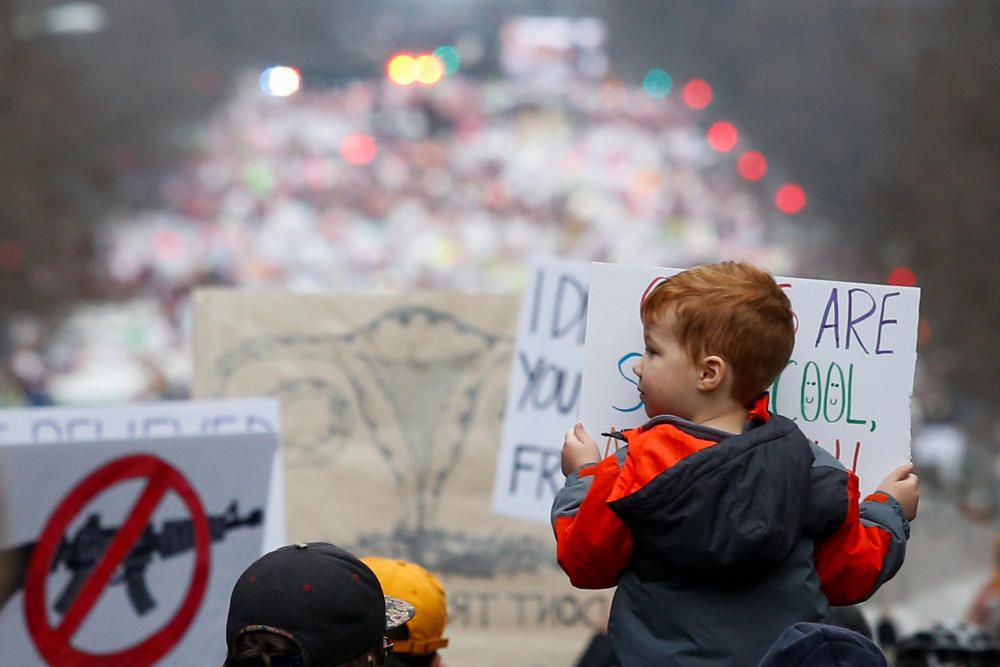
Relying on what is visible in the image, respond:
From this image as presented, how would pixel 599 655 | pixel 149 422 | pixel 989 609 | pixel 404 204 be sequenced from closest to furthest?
1. pixel 599 655
2. pixel 149 422
3. pixel 989 609
4. pixel 404 204

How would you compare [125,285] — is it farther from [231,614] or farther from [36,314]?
[231,614]

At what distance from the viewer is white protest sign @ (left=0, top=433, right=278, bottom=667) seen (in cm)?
270

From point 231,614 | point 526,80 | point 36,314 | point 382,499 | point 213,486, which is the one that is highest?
point 526,80

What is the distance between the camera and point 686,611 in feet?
5.62

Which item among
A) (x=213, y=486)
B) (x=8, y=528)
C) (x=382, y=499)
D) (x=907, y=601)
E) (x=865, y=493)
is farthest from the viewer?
(x=907, y=601)

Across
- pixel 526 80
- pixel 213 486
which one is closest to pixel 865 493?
pixel 213 486

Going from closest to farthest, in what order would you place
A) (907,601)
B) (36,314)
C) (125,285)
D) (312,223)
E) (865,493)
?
(865,493) → (907,601) → (36,314) → (125,285) → (312,223)

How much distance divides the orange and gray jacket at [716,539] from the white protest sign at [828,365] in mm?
186

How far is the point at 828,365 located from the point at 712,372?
0.34 m

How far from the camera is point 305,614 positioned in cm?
146

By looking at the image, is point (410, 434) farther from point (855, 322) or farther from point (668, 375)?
point (668, 375)

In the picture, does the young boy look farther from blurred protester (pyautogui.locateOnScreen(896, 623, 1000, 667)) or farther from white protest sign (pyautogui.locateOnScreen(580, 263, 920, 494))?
blurred protester (pyautogui.locateOnScreen(896, 623, 1000, 667))

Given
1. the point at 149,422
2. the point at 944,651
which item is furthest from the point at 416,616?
the point at 944,651

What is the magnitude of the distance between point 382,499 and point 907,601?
9.76 feet
